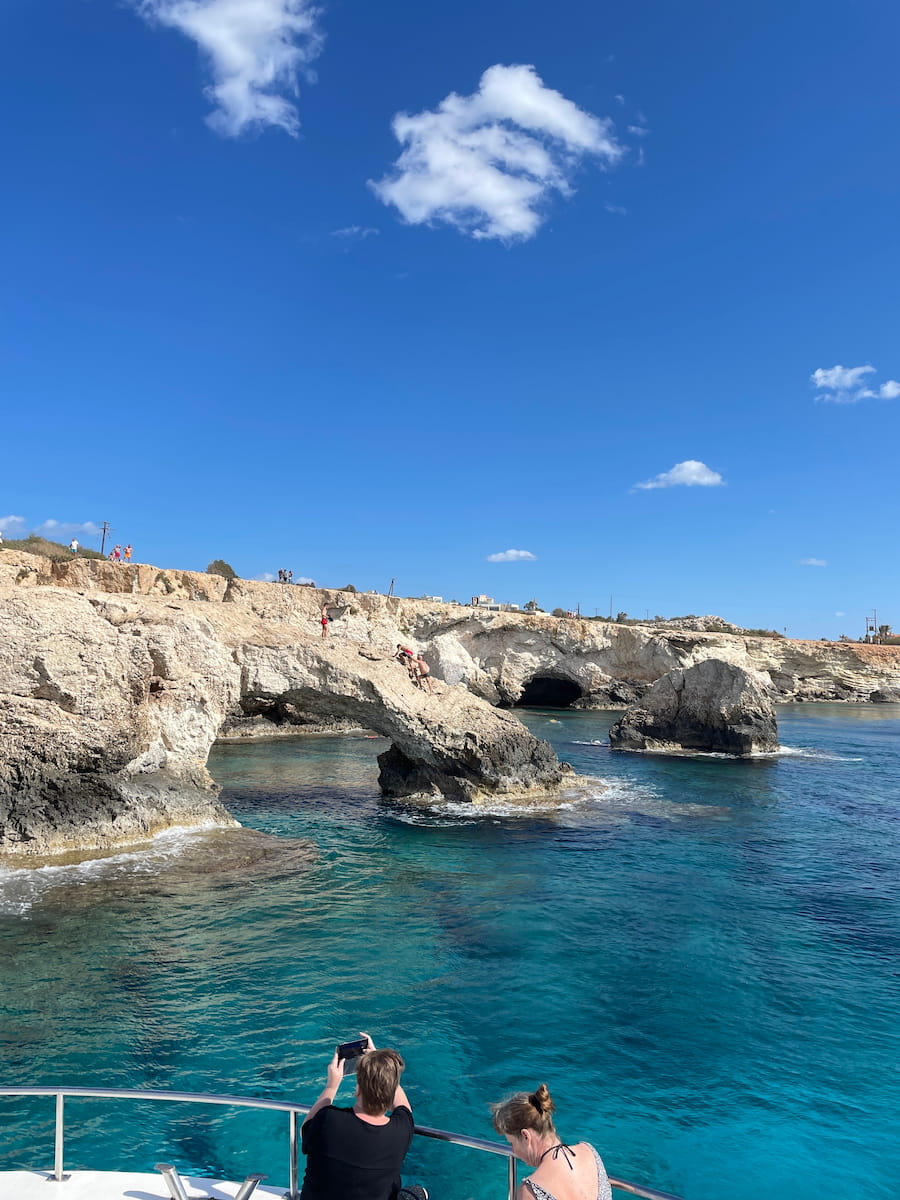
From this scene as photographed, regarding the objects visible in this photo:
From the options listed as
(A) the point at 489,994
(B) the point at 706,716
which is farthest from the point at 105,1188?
(B) the point at 706,716

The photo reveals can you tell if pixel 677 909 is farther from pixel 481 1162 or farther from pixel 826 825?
pixel 826 825

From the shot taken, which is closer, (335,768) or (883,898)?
(883,898)

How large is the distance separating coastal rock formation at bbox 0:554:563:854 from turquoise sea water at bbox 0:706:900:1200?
1.36 meters

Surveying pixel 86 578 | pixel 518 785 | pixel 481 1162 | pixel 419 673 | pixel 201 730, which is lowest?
pixel 481 1162

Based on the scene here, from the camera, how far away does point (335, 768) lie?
90.6 feet

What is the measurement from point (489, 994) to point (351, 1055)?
20.6ft

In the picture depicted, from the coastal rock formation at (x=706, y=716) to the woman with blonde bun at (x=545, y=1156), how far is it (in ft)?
106

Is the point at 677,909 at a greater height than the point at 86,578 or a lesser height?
lesser

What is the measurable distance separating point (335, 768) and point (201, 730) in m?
11.8

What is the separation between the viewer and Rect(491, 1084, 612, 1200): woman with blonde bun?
127 inches

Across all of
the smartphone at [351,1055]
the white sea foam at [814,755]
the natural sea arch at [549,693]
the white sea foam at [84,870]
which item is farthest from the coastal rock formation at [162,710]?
the natural sea arch at [549,693]

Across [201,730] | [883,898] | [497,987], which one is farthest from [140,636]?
[883,898]

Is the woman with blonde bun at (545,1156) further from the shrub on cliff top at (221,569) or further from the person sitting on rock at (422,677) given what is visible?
the shrub on cliff top at (221,569)

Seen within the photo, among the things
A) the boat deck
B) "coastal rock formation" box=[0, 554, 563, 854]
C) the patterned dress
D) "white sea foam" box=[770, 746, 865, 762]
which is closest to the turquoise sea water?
"coastal rock formation" box=[0, 554, 563, 854]
